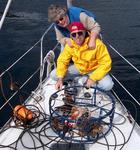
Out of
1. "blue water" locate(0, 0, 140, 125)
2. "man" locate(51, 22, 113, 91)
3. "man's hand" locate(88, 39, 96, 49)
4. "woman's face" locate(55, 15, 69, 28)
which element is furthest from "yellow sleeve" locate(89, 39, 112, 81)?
"blue water" locate(0, 0, 140, 125)

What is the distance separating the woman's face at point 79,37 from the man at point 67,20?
0.48 feet

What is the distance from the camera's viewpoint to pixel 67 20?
5.92m

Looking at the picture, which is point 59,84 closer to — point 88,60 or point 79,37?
point 88,60

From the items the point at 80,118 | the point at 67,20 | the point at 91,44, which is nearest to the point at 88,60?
the point at 91,44

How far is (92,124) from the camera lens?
5.17 meters

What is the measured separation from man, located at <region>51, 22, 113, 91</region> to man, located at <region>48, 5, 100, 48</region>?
13 cm

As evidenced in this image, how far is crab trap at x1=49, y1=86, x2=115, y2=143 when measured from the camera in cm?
510

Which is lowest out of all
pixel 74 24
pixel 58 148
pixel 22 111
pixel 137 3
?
pixel 137 3

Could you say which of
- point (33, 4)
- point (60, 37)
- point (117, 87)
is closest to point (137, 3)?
point (33, 4)

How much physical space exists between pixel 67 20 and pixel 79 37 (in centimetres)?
44

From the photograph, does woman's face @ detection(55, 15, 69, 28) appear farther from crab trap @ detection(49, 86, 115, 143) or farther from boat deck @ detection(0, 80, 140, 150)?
boat deck @ detection(0, 80, 140, 150)

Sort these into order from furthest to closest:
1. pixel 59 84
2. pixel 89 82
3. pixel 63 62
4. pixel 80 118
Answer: pixel 63 62
pixel 59 84
pixel 89 82
pixel 80 118

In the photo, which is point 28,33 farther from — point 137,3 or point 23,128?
point 23,128

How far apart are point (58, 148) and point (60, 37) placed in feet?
7.58
